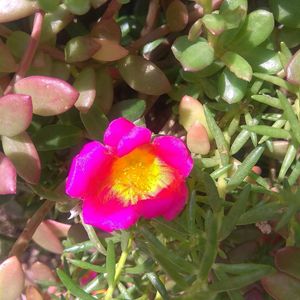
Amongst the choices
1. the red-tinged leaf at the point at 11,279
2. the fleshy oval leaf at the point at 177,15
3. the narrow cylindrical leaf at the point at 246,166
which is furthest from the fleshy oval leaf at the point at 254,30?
the red-tinged leaf at the point at 11,279

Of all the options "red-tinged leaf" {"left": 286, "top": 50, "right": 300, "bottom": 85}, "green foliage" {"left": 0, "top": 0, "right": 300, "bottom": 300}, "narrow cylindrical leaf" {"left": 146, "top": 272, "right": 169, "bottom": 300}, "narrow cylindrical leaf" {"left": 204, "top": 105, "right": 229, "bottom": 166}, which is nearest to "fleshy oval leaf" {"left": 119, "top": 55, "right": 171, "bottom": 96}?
"green foliage" {"left": 0, "top": 0, "right": 300, "bottom": 300}

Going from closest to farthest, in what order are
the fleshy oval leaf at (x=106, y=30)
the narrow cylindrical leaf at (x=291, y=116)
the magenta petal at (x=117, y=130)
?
the magenta petal at (x=117, y=130)
the narrow cylindrical leaf at (x=291, y=116)
the fleshy oval leaf at (x=106, y=30)

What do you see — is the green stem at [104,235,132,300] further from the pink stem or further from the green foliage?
the pink stem

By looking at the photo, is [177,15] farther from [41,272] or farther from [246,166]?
[41,272]

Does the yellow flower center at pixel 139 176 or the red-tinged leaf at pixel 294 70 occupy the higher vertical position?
the red-tinged leaf at pixel 294 70

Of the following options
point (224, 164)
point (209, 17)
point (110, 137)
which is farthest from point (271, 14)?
point (110, 137)

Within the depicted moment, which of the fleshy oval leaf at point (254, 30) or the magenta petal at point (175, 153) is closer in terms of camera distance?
the magenta petal at point (175, 153)

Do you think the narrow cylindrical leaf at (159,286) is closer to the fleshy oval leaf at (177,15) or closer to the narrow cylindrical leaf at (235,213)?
the narrow cylindrical leaf at (235,213)
